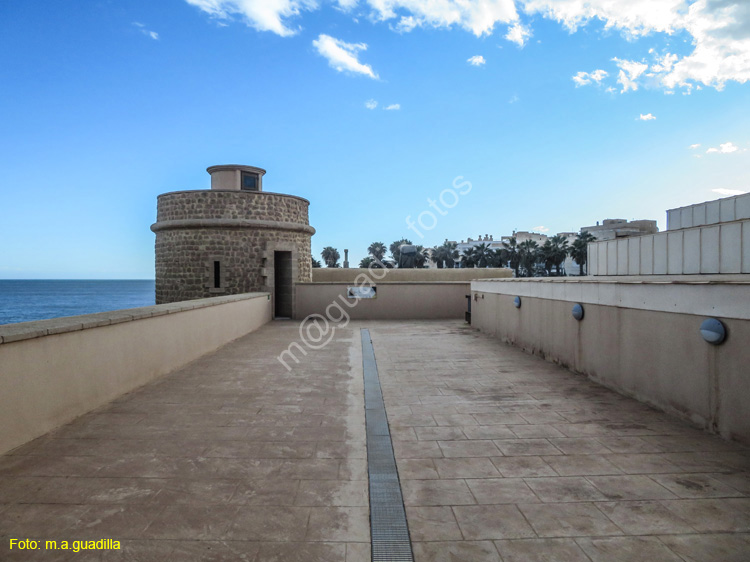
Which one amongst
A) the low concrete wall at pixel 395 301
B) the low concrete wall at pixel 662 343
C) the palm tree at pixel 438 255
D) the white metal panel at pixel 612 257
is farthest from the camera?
the palm tree at pixel 438 255

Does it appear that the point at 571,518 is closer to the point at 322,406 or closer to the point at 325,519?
the point at 325,519

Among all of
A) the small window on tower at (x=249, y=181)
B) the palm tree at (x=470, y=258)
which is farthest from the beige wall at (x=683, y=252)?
the palm tree at (x=470, y=258)

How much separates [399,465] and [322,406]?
1978 mm

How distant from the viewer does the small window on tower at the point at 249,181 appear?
755 inches

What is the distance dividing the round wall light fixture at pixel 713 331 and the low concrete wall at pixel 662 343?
0.18 feet

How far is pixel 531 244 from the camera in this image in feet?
209

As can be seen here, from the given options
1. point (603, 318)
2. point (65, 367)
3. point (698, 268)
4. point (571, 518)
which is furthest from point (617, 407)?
point (65, 367)

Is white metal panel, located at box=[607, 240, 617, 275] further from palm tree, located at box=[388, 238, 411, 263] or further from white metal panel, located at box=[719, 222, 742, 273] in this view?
palm tree, located at box=[388, 238, 411, 263]

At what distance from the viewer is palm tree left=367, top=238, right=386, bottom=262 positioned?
2650 inches

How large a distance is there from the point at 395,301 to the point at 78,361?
515 inches

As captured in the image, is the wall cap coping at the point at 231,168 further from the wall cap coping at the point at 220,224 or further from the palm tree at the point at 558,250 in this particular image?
the palm tree at the point at 558,250

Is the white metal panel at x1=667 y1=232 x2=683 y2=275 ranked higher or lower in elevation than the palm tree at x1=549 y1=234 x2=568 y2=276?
lower

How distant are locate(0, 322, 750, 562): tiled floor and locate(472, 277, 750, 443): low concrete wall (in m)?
0.30
